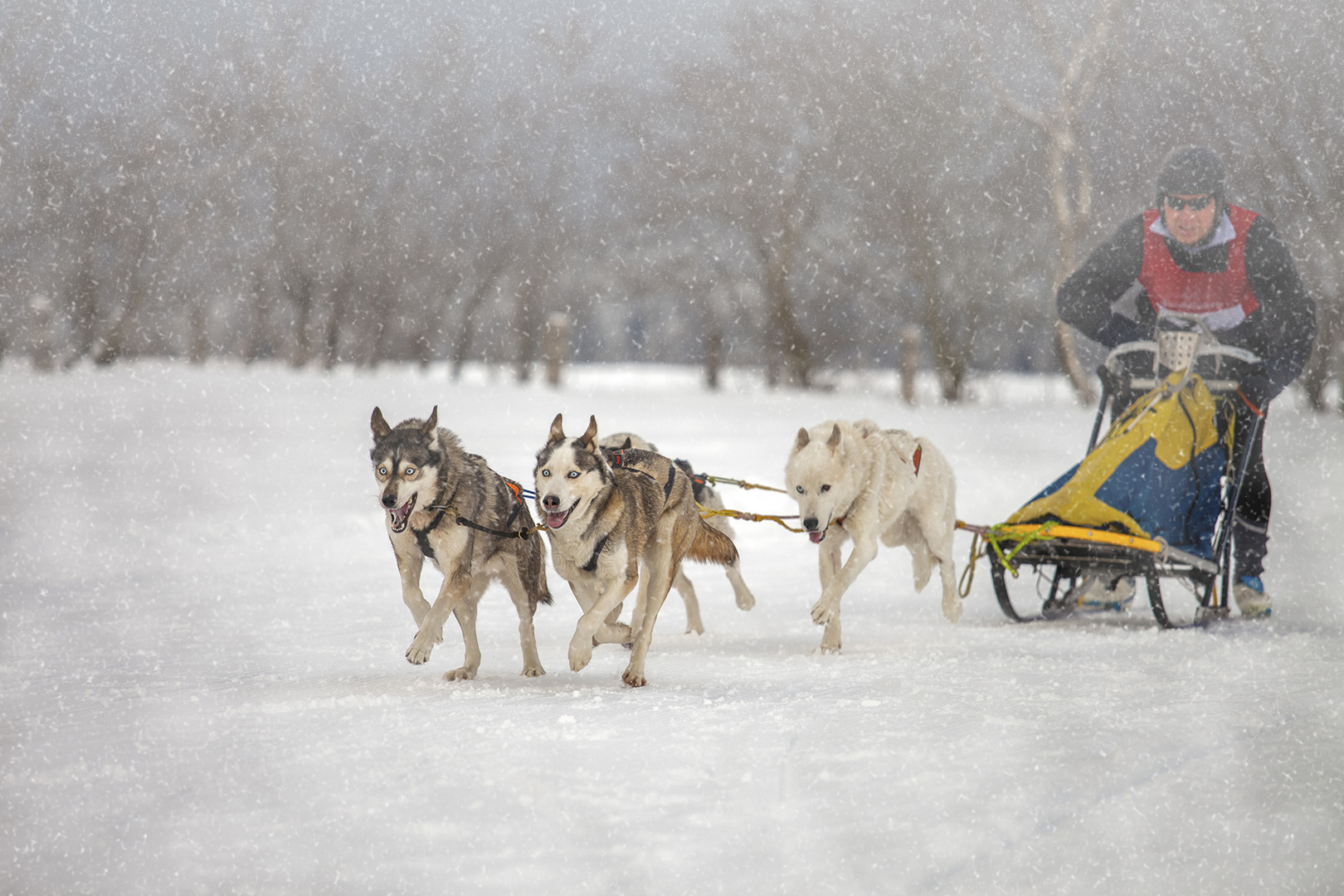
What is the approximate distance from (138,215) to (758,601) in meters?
10.0

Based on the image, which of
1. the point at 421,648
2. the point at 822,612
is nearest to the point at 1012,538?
the point at 822,612

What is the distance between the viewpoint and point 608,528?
3326mm

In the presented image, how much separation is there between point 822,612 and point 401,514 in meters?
1.83

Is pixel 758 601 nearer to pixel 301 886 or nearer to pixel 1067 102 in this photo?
pixel 301 886

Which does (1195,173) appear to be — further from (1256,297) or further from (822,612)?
(822,612)

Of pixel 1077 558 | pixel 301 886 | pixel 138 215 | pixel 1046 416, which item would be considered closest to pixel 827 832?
pixel 301 886

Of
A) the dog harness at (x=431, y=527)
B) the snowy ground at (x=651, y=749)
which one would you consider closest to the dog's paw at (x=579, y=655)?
the snowy ground at (x=651, y=749)

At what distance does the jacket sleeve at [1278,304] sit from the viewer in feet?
16.4

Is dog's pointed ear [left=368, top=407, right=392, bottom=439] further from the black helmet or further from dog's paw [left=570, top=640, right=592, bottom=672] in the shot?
the black helmet

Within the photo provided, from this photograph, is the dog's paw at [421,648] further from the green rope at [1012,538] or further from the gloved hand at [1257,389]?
the gloved hand at [1257,389]

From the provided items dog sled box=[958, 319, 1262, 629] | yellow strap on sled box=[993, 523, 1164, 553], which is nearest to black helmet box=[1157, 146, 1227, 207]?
dog sled box=[958, 319, 1262, 629]

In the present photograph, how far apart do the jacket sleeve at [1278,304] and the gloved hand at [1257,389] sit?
0.01 m

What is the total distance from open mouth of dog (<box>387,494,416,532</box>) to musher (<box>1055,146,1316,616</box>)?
3.78m

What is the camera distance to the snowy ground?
222 cm
